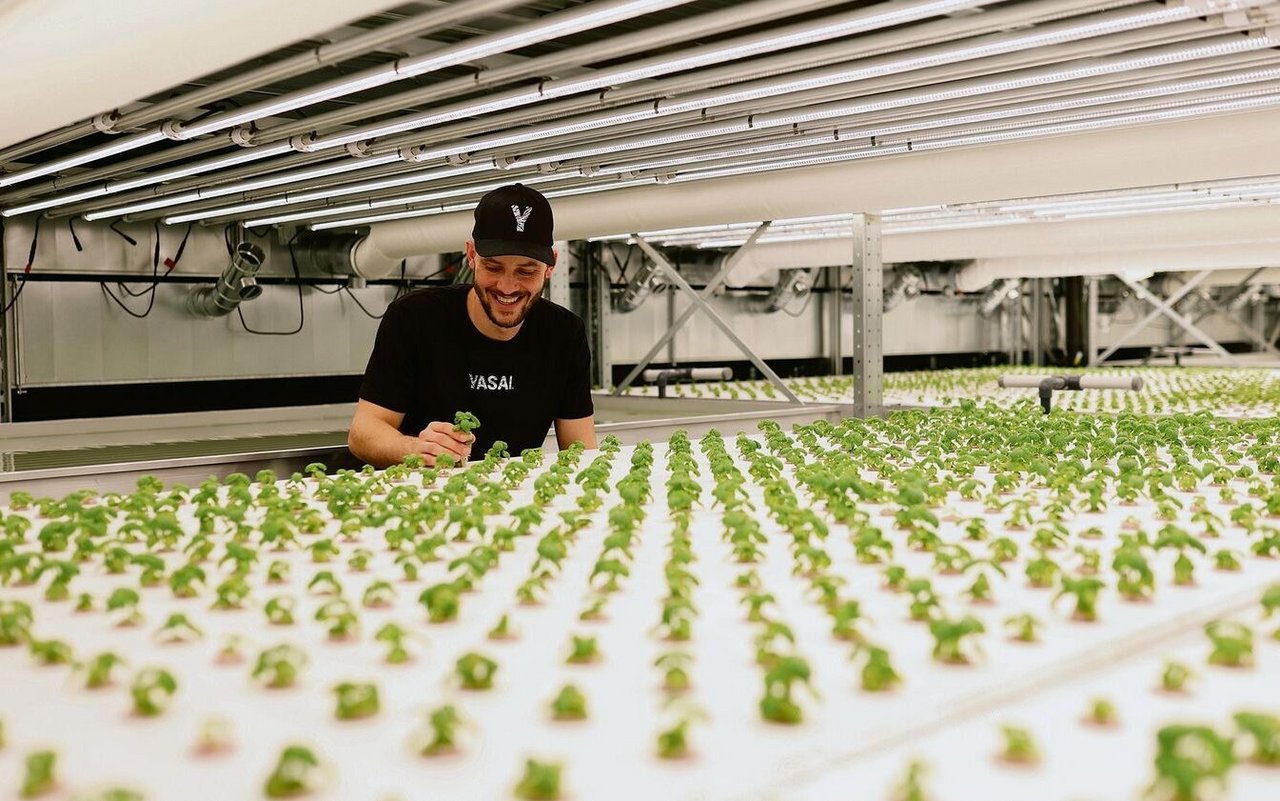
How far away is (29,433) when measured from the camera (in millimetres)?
6750

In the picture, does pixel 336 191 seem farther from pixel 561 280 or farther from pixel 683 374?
pixel 683 374

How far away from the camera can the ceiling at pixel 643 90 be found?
3031 millimetres

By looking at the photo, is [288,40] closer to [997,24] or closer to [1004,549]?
[997,24]

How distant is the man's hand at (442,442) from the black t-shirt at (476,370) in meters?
0.48

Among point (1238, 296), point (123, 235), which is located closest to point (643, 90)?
point (123, 235)

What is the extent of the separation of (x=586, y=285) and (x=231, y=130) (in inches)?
229

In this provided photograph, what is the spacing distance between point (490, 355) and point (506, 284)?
1.07ft

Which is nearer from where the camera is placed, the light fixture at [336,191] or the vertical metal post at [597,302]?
the light fixture at [336,191]

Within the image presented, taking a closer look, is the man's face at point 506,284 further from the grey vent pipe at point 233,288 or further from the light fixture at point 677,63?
the grey vent pipe at point 233,288

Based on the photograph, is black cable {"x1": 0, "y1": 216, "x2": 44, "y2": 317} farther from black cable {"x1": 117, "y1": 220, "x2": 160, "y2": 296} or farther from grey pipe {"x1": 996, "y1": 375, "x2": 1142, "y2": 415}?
grey pipe {"x1": 996, "y1": 375, "x2": 1142, "y2": 415}

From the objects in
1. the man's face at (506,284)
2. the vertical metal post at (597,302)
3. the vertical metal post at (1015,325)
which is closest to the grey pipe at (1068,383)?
the man's face at (506,284)

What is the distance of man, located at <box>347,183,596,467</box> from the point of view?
302 centimetres

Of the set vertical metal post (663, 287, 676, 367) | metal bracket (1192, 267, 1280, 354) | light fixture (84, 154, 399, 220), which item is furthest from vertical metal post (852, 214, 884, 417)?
metal bracket (1192, 267, 1280, 354)

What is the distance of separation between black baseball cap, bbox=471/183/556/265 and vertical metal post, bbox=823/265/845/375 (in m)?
10.2
